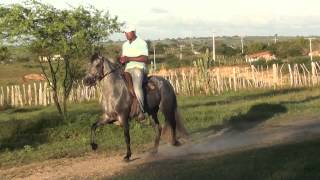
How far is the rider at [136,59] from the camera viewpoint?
13.4 metres

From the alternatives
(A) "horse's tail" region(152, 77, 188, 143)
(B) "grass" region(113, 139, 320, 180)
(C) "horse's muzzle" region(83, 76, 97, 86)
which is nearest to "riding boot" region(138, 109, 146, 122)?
(A) "horse's tail" region(152, 77, 188, 143)

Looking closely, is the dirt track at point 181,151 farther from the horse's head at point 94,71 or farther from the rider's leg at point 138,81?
the horse's head at point 94,71

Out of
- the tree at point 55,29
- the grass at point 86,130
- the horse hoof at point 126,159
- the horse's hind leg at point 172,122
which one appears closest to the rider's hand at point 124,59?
the horse's hind leg at point 172,122

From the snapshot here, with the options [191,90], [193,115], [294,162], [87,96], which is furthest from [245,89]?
[294,162]

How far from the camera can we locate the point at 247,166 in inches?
407

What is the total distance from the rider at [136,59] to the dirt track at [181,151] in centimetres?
136

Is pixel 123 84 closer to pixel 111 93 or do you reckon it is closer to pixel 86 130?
pixel 111 93

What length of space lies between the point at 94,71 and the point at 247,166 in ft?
14.0

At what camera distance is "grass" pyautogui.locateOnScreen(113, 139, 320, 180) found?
31.2 ft

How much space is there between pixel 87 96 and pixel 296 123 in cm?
2249

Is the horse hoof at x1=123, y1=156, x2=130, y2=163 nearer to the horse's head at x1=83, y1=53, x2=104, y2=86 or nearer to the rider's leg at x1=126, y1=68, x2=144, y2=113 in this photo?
the rider's leg at x1=126, y1=68, x2=144, y2=113

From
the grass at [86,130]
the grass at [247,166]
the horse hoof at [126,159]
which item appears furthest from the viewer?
the grass at [86,130]

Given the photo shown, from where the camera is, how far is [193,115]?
22.3 m

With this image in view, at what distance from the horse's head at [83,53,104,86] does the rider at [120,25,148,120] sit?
521 mm
